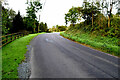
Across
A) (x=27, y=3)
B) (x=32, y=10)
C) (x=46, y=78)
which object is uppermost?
(x=27, y=3)

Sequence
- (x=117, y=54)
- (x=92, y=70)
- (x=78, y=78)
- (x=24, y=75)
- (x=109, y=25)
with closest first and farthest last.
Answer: (x=78, y=78) → (x=24, y=75) → (x=92, y=70) → (x=117, y=54) → (x=109, y=25)

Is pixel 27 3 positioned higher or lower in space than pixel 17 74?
higher

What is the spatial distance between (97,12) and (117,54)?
54.2ft

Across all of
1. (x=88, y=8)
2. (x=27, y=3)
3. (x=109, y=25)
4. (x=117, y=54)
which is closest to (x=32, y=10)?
(x=27, y=3)

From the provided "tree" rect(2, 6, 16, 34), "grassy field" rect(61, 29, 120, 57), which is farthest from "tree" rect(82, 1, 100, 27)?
"tree" rect(2, 6, 16, 34)

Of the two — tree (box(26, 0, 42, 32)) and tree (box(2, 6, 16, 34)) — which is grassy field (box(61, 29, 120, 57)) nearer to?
tree (box(2, 6, 16, 34))

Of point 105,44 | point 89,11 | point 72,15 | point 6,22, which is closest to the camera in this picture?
point 105,44

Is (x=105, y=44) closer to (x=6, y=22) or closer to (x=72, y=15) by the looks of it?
(x=6, y=22)

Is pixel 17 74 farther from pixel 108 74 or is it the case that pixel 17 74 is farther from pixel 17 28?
pixel 17 28

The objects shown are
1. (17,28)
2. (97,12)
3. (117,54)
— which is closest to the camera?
(117,54)

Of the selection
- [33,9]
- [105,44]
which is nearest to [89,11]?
[105,44]

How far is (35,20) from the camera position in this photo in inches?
1779

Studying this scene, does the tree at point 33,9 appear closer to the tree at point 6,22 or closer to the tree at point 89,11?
the tree at point 6,22

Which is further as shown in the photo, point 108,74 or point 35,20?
point 35,20
